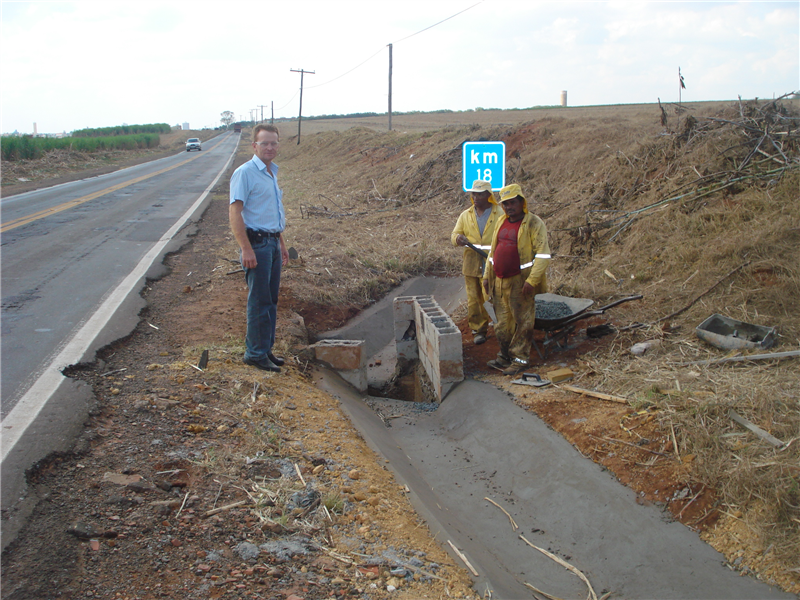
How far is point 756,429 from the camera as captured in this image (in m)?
4.12

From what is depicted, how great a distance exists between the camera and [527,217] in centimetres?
639

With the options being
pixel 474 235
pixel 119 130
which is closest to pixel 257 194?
pixel 474 235

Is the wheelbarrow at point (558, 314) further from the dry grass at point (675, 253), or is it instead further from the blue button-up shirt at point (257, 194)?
the blue button-up shirt at point (257, 194)

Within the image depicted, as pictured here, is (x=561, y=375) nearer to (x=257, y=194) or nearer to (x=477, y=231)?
(x=477, y=231)

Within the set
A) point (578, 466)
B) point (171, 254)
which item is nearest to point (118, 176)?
point (171, 254)

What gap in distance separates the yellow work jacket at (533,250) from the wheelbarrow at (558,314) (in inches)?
17.1

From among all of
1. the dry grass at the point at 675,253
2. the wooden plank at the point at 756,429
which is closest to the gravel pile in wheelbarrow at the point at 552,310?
the dry grass at the point at 675,253

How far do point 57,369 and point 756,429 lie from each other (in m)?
5.63

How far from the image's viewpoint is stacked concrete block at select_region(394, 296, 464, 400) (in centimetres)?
680

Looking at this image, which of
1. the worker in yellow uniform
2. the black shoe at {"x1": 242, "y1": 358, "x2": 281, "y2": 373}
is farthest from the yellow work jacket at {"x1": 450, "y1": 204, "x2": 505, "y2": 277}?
the black shoe at {"x1": 242, "y1": 358, "x2": 281, "y2": 373}

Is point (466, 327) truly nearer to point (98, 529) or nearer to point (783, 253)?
point (783, 253)

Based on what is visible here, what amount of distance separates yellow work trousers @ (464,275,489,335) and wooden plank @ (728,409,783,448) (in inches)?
157

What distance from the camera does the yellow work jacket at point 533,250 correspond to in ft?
20.2

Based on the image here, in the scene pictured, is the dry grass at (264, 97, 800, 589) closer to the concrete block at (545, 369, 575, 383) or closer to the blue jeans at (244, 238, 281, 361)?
the concrete block at (545, 369, 575, 383)
